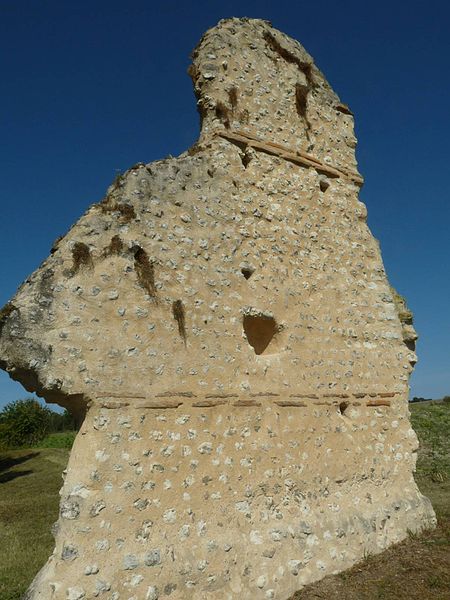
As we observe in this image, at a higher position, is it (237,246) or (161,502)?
(237,246)

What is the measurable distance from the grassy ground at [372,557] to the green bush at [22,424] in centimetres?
1707

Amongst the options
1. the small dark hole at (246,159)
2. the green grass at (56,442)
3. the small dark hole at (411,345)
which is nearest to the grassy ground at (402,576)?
the small dark hole at (411,345)

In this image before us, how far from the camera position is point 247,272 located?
6492 millimetres

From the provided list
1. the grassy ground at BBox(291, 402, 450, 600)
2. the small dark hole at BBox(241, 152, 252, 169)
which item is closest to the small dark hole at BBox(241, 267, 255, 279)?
the small dark hole at BBox(241, 152, 252, 169)

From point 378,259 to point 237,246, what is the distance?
→ 2.89 metres

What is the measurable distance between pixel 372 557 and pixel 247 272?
3.95 meters

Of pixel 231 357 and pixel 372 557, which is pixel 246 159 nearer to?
pixel 231 357

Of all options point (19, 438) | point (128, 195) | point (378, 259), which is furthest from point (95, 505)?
point (19, 438)

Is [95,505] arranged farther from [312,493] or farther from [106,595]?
[312,493]

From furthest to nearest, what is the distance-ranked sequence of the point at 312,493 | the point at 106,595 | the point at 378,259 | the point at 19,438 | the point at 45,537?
the point at 19,438, the point at 45,537, the point at 378,259, the point at 312,493, the point at 106,595

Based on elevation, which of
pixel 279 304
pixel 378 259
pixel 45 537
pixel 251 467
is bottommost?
pixel 45 537

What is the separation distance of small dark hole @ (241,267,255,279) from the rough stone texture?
3 centimetres

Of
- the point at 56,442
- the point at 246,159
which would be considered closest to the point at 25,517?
the point at 246,159

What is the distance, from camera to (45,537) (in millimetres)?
8875
